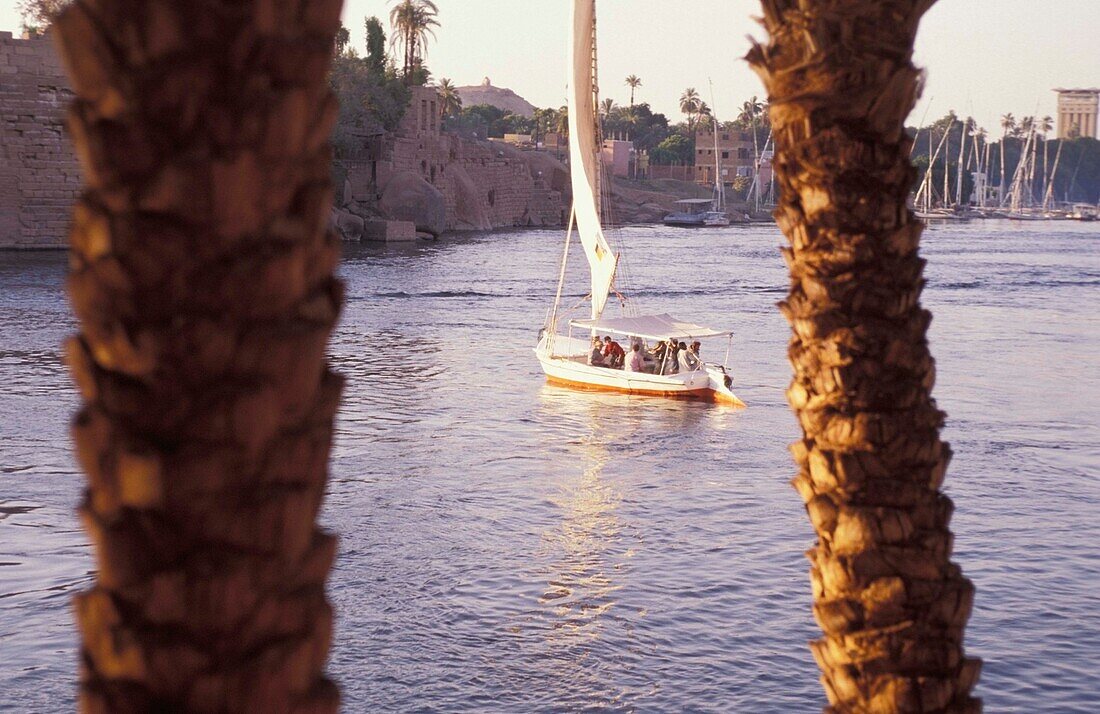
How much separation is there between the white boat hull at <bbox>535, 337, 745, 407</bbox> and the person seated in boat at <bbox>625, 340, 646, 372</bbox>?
370 millimetres

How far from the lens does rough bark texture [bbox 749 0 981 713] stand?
2.84m

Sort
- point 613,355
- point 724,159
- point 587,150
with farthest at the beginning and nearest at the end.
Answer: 1. point 724,159
2. point 587,150
3. point 613,355

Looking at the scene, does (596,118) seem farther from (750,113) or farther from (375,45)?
(750,113)

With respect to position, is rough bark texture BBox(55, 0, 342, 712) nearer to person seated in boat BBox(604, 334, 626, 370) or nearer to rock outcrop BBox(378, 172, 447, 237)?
person seated in boat BBox(604, 334, 626, 370)

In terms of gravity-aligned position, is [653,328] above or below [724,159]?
below

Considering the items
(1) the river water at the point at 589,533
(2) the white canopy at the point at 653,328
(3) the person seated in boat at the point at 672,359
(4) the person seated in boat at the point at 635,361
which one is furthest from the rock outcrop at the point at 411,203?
(3) the person seated in boat at the point at 672,359

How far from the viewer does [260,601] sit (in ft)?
5.05

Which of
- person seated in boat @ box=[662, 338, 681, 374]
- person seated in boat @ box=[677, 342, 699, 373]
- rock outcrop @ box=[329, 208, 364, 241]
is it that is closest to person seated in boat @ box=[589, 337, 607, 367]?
person seated in boat @ box=[662, 338, 681, 374]

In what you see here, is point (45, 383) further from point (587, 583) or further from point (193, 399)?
point (193, 399)

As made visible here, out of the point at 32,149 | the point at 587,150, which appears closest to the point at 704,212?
the point at 32,149

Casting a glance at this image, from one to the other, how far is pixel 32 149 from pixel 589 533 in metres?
35.4

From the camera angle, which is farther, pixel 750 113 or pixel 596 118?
pixel 750 113

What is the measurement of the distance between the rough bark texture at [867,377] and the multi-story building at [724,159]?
114m

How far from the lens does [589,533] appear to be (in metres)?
14.9
